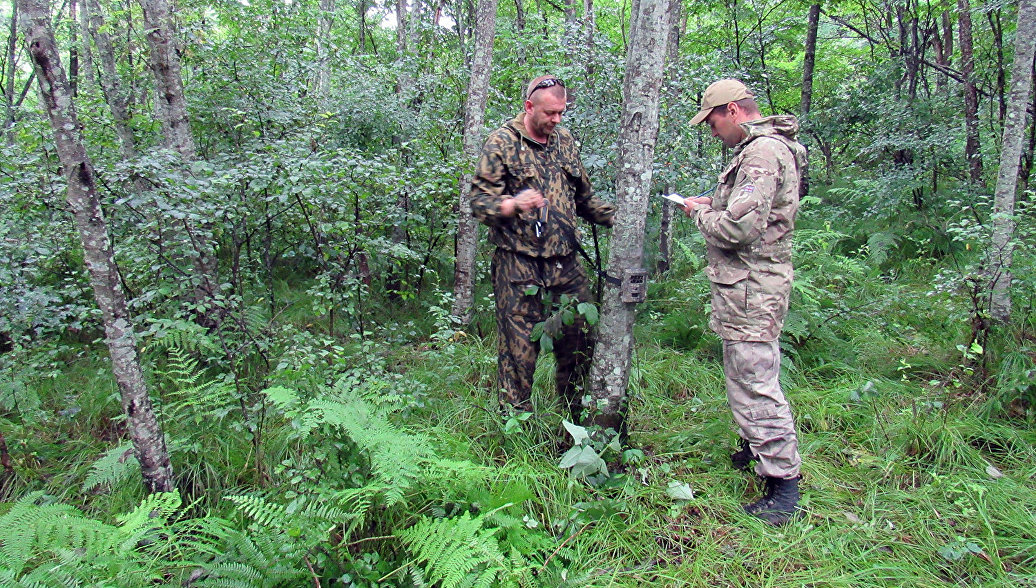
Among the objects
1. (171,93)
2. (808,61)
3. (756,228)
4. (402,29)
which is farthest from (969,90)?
(171,93)

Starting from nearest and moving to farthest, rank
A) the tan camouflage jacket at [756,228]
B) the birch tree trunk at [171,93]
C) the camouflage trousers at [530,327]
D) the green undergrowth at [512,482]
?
1. the green undergrowth at [512,482]
2. the tan camouflage jacket at [756,228]
3. the camouflage trousers at [530,327]
4. the birch tree trunk at [171,93]

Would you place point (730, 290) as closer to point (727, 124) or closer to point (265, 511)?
point (727, 124)

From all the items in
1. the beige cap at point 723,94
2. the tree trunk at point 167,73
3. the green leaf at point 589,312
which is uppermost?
the tree trunk at point 167,73

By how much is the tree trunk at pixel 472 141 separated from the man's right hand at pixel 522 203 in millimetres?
2255

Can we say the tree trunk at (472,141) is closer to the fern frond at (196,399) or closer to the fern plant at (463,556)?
the fern frond at (196,399)

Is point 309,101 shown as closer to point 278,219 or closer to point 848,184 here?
point 278,219

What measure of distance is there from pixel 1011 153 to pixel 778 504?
360cm

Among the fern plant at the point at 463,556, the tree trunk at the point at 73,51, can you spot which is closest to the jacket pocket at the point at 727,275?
the fern plant at the point at 463,556

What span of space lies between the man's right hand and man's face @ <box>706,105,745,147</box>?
3.53 ft

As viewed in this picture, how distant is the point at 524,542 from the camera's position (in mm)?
2455

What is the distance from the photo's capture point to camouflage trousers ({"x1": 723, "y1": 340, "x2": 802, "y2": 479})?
2789 mm

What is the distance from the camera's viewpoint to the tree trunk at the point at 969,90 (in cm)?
689

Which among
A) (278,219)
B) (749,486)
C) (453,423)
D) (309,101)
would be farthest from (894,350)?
(309,101)

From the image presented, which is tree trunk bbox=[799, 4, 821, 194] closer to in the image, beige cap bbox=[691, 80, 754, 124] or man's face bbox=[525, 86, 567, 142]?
beige cap bbox=[691, 80, 754, 124]
